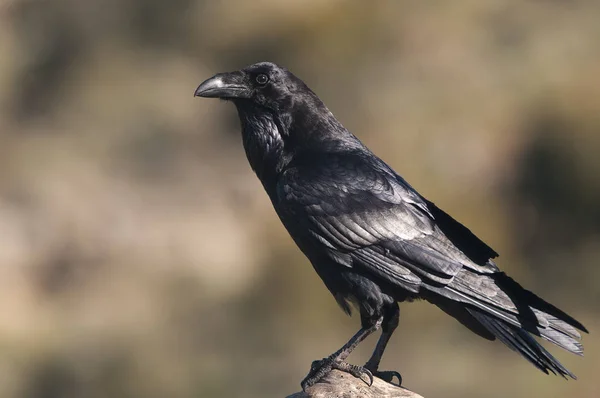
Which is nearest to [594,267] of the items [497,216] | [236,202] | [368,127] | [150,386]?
[497,216]

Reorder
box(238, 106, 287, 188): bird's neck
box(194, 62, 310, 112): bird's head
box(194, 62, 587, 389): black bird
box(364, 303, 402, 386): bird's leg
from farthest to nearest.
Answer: box(194, 62, 310, 112): bird's head, box(238, 106, 287, 188): bird's neck, box(364, 303, 402, 386): bird's leg, box(194, 62, 587, 389): black bird

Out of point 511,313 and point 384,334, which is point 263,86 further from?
point 511,313

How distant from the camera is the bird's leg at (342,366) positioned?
7.40m

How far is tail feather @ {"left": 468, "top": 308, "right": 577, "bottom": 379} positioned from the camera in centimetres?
706

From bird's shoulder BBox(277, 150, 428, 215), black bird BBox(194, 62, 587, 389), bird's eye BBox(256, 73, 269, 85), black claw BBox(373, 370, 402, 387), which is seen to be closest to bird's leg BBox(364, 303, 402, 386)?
black bird BBox(194, 62, 587, 389)

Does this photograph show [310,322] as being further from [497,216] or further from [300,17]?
[300,17]

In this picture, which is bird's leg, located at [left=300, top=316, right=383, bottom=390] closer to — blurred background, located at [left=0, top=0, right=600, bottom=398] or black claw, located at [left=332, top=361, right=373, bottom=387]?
black claw, located at [left=332, top=361, right=373, bottom=387]

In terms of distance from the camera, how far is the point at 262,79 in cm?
810

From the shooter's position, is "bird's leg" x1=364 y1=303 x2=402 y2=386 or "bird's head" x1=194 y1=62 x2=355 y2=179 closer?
"bird's leg" x1=364 y1=303 x2=402 y2=386

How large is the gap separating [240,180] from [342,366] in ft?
33.8

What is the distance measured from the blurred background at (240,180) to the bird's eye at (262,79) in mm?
6866

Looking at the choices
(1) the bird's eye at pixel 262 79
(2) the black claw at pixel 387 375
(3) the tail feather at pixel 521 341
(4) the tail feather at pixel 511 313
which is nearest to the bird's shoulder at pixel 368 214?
(4) the tail feather at pixel 511 313

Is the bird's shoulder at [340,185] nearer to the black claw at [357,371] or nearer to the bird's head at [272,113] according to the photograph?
the bird's head at [272,113]

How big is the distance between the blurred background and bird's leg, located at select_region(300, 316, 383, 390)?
21.2 ft
